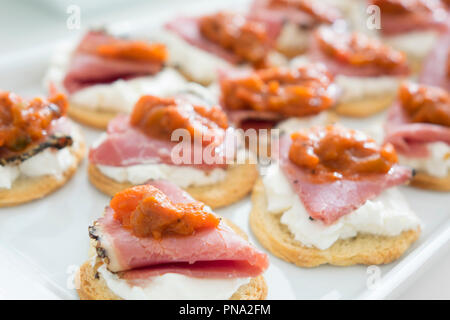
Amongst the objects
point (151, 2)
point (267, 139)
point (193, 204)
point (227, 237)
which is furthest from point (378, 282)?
point (151, 2)

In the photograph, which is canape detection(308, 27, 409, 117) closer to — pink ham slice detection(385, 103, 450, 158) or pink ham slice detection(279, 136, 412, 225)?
pink ham slice detection(385, 103, 450, 158)

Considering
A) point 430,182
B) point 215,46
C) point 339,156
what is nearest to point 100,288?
point 339,156

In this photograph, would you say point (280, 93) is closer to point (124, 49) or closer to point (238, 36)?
point (238, 36)

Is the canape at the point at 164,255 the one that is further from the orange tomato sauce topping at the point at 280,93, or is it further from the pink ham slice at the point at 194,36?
the pink ham slice at the point at 194,36

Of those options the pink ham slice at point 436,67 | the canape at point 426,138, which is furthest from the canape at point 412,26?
the canape at point 426,138
